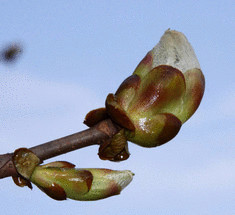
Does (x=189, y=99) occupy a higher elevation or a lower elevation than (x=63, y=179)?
higher

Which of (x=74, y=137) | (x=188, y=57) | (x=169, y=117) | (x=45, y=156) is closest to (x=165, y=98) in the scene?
(x=169, y=117)

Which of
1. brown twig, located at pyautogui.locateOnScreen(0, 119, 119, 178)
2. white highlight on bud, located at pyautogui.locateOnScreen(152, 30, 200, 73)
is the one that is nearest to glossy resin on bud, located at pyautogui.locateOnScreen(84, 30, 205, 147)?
white highlight on bud, located at pyautogui.locateOnScreen(152, 30, 200, 73)

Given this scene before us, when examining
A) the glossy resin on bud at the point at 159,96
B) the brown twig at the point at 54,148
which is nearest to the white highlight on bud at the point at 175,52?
the glossy resin on bud at the point at 159,96

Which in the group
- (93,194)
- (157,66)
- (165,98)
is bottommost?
(93,194)

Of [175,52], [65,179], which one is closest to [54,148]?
[65,179]

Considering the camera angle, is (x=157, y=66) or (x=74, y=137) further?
(x=157, y=66)

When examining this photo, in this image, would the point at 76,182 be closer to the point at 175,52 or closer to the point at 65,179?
the point at 65,179

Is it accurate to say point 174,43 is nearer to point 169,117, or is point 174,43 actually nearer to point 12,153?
point 169,117
